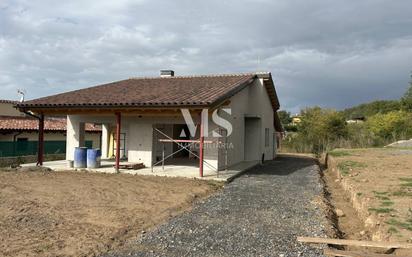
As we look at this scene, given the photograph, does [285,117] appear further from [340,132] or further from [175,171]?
[175,171]

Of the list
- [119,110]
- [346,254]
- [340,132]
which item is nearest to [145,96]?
[119,110]

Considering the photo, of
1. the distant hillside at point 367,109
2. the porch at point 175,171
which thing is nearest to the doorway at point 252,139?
the porch at point 175,171

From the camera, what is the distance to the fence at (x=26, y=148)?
24.7 m

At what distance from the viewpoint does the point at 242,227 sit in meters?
7.30

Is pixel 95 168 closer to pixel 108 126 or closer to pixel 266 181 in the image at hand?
pixel 108 126

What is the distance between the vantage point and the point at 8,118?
28.3 meters

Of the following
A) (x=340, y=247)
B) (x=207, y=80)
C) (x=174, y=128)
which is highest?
(x=207, y=80)

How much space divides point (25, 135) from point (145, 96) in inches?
583

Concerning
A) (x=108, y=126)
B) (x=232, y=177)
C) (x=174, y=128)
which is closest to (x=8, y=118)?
(x=108, y=126)

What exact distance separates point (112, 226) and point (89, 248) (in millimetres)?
1270

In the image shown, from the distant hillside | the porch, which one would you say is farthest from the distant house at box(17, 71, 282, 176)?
the distant hillside

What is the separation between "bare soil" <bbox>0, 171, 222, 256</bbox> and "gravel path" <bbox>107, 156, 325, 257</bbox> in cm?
49

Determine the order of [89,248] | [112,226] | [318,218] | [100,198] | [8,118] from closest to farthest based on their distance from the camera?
[89,248], [112,226], [318,218], [100,198], [8,118]

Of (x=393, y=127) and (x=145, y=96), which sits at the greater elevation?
(x=145, y=96)
